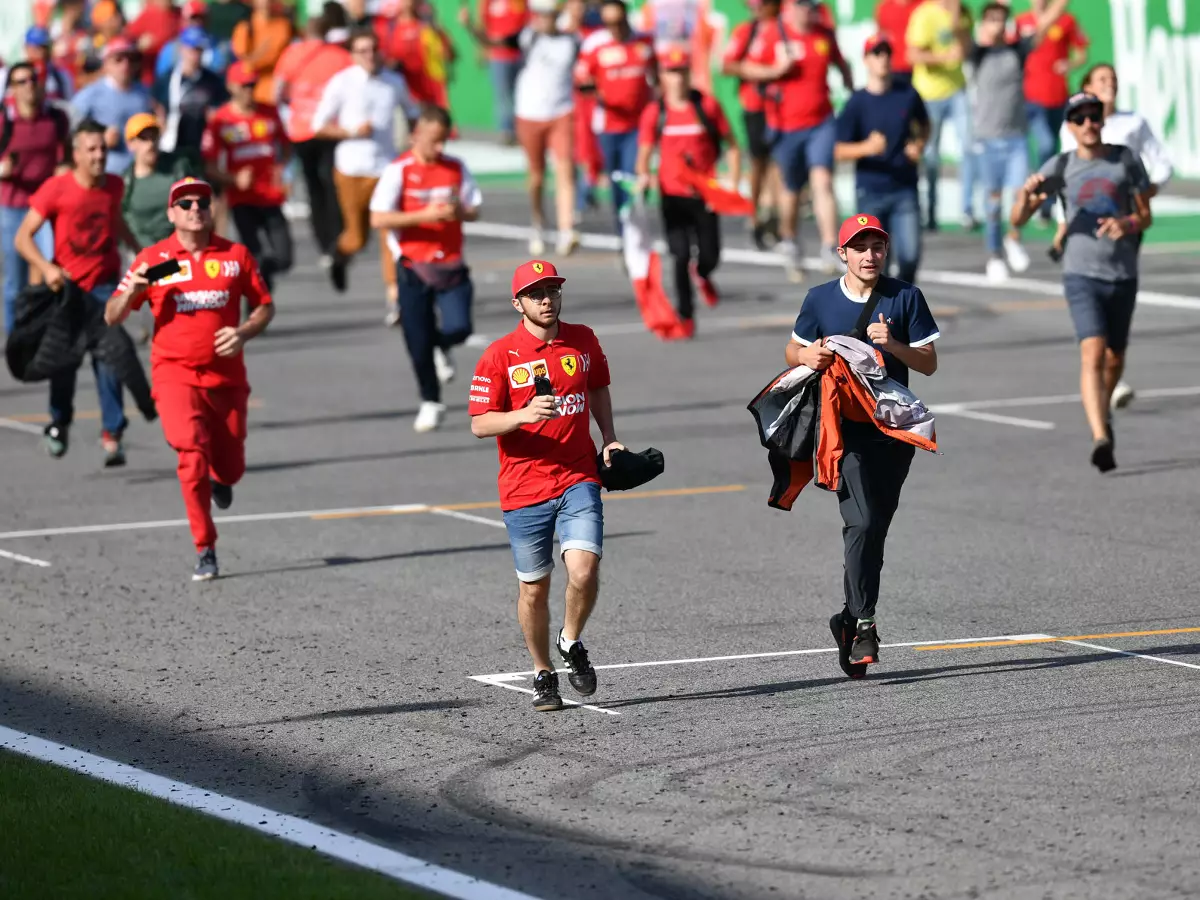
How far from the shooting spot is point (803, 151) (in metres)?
24.4

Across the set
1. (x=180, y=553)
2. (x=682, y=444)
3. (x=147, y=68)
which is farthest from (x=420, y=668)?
(x=147, y=68)

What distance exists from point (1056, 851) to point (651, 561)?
17.3 feet

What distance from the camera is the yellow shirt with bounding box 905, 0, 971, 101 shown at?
26453mm

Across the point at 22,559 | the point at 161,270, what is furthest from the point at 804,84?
the point at 22,559

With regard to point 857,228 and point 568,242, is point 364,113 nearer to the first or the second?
point 568,242

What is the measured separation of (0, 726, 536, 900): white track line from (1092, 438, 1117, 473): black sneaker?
730 cm

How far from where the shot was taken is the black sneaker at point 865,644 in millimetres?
9180

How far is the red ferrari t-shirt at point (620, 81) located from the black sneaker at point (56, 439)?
33.1ft

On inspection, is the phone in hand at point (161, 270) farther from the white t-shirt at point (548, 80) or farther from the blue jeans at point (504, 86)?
the blue jeans at point (504, 86)

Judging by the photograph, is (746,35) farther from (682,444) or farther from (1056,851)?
(1056,851)

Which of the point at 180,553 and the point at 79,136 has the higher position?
the point at 79,136

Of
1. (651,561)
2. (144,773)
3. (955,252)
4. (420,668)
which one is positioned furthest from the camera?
(955,252)

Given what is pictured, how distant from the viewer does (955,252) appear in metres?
26.2

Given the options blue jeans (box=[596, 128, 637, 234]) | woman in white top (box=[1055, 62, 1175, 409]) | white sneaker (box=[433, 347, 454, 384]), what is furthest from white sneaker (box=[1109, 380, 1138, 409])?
blue jeans (box=[596, 128, 637, 234])
